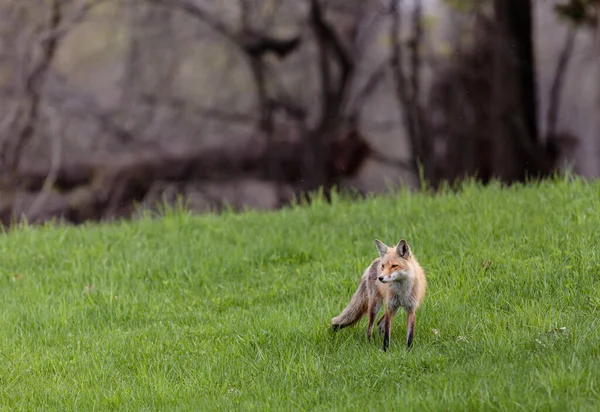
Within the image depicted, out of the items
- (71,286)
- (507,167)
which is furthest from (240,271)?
(507,167)

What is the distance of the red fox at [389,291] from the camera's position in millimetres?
5344

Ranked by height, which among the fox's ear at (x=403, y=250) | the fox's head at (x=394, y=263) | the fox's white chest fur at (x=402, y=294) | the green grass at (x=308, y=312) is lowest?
the green grass at (x=308, y=312)

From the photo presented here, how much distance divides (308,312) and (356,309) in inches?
32.4

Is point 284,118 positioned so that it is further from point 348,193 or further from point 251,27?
point 348,193

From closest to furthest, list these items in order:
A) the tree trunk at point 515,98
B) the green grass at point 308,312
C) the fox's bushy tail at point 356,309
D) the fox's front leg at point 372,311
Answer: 1. the green grass at point 308,312
2. the fox's front leg at point 372,311
3. the fox's bushy tail at point 356,309
4. the tree trunk at point 515,98

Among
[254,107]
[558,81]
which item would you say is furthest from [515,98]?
[254,107]

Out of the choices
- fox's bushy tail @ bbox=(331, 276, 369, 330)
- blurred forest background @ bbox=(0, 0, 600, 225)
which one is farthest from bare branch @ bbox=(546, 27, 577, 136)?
fox's bushy tail @ bbox=(331, 276, 369, 330)

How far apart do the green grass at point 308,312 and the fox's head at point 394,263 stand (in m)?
0.68

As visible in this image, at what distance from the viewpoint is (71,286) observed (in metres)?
8.77

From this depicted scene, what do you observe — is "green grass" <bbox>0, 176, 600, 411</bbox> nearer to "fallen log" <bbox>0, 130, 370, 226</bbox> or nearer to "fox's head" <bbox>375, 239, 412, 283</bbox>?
"fox's head" <bbox>375, 239, 412, 283</bbox>

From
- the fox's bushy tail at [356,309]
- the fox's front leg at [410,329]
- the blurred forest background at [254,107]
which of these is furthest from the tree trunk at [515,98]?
the fox's front leg at [410,329]

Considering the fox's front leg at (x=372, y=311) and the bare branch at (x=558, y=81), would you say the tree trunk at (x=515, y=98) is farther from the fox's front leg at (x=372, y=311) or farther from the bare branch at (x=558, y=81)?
the fox's front leg at (x=372, y=311)

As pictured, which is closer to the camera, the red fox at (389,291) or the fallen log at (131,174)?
the red fox at (389,291)

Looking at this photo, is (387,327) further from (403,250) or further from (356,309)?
(403,250)
